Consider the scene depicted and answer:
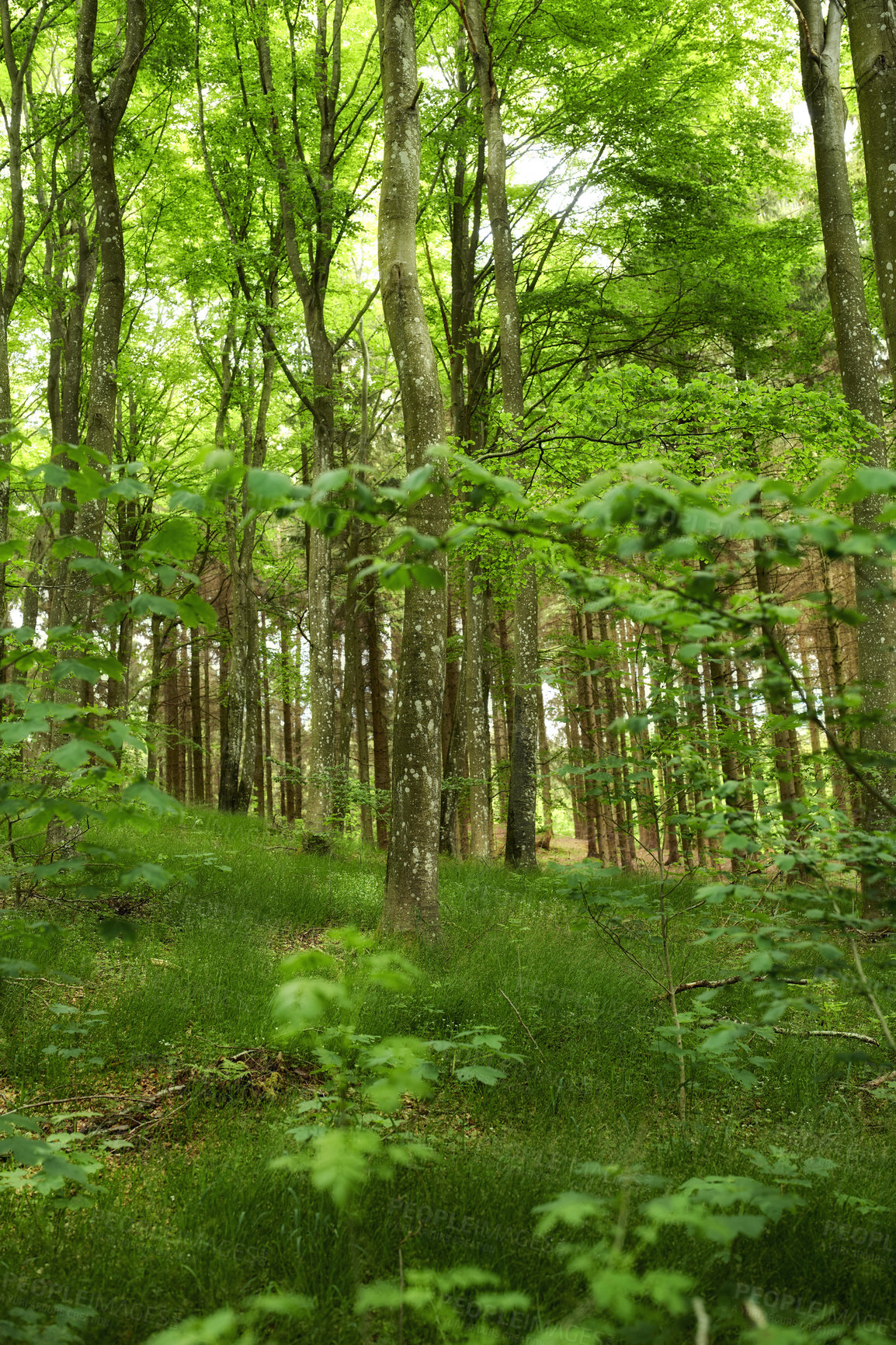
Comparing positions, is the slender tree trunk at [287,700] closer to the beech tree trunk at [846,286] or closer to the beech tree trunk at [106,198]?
the beech tree trunk at [106,198]

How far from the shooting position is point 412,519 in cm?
642

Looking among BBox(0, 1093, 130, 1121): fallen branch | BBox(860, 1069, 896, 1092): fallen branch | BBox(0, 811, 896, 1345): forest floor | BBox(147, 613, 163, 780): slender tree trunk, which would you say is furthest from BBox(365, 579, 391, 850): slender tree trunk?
BBox(0, 1093, 130, 1121): fallen branch

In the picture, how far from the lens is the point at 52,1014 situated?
14.4 ft

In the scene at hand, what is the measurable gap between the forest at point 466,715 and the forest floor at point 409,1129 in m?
0.03

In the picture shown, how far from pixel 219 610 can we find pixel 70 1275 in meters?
21.0

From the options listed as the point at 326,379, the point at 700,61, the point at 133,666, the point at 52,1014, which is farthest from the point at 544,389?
the point at 133,666

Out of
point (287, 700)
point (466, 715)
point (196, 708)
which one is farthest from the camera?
point (287, 700)

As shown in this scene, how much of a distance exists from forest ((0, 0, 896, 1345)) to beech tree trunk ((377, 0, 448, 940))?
48 mm

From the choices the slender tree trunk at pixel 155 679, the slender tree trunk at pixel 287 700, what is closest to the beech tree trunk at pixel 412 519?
the slender tree trunk at pixel 155 679

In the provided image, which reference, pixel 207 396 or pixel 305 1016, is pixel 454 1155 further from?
pixel 207 396

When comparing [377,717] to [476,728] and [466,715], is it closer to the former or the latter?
[466,715]

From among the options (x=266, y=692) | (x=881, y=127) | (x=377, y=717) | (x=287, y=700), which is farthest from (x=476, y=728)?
(x=266, y=692)

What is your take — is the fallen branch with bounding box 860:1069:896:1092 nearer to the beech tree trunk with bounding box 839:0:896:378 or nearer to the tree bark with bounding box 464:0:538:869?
the beech tree trunk with bounding box 839:0:896:378

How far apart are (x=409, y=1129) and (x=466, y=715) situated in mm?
9629
